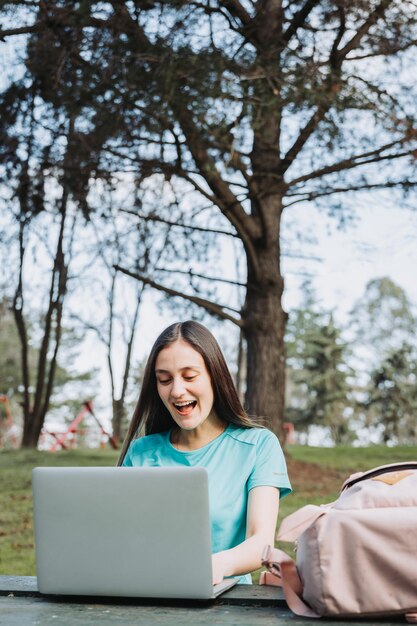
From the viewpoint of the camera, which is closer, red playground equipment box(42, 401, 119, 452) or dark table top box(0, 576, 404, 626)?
dark table top box(0, 576, 404, 626)

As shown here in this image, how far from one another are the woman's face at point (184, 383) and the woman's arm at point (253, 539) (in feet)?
0.83

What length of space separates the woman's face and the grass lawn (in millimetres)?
3613

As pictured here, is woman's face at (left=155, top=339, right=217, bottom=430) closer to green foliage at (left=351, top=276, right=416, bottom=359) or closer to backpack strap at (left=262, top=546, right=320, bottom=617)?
backpack strap at (left=262, top=546, right=320, bottom=617)

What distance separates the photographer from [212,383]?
2400 mm

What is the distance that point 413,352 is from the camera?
27.4 meters

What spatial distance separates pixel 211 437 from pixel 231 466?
14 centimetres

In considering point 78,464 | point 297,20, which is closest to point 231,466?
point 297,20

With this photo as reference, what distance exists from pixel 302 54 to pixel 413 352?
2129cm

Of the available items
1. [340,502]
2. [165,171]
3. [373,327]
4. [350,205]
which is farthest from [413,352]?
[340,502]

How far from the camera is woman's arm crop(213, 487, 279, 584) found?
1965 millimetres

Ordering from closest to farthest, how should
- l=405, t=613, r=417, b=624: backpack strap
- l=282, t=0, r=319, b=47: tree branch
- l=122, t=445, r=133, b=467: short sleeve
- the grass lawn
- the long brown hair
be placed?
l=405, t=613, r=417, b=624: backpack strap → the long brown hair → l=122, t=445, r=133, b=467: short sleeve → the grass lawn → l=282, t=0, r=319, b=47: tree branch

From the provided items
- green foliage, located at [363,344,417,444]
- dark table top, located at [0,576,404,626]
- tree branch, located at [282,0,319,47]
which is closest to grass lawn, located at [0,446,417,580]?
tree branch, located at [282,0,319,47]

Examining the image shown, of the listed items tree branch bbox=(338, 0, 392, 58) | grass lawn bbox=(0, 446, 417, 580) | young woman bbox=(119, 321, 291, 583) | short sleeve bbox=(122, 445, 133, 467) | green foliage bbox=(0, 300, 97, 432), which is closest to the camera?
young woman bbox=(119, 321, 291, 583)

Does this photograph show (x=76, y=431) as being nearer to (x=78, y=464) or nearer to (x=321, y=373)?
(x=78, y=464)
